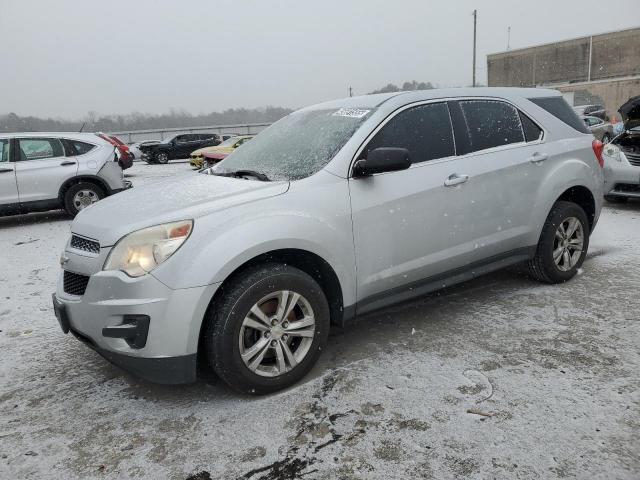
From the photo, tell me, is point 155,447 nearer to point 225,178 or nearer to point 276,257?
point 276,257

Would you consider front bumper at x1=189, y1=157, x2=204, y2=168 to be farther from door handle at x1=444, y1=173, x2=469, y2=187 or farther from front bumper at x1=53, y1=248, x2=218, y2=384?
front bumper at x1=53, y1=248, x2=218, y2=384

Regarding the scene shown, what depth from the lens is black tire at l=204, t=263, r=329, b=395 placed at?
2.59 metres

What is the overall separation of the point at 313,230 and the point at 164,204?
0.87 m

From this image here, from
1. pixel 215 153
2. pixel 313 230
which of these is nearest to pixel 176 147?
pixel 215 153

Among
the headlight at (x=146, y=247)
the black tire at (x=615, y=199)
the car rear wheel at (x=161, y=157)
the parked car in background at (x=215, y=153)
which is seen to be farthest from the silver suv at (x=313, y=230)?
the car rear wheel at (x=161, y=157)

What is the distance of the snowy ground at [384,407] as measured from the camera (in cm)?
224

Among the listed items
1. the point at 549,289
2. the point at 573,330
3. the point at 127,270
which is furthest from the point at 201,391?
the point at 549,289

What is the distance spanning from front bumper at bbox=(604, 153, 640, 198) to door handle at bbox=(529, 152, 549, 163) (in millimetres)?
4689

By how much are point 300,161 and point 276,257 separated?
0.73 metres

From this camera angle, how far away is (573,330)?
3.50m

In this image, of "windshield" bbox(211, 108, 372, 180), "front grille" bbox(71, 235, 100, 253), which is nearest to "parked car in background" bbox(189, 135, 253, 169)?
"windshield" bbox(211, 108, 372, 180)

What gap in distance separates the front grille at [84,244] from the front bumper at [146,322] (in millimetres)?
108

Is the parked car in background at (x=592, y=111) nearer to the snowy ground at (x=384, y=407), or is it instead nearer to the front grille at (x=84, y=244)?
the snowy ground at (x=384, y=407)

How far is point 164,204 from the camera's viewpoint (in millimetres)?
2848
